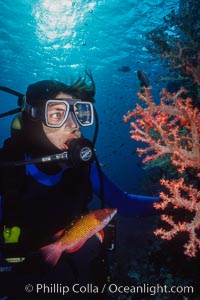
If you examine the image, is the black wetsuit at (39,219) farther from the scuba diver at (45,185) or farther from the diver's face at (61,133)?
the diver's face at (61,133)

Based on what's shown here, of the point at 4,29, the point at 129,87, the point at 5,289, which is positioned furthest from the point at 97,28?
the point at 5,289

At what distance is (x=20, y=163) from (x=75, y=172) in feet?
2.81

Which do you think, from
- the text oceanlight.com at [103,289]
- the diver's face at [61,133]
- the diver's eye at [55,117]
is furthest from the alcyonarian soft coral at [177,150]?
the text oceanlight.com at [103,289]

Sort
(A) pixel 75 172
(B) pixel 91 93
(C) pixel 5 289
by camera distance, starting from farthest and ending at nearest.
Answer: (B) pixel 91 93 < (A) pixel 75 172 < (C) pixel 5 289

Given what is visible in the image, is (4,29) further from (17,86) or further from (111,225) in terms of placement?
(111,225)

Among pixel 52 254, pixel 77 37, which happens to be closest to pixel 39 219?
pixel 52 254

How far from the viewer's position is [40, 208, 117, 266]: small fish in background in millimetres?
2227

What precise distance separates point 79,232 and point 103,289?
1375 mm

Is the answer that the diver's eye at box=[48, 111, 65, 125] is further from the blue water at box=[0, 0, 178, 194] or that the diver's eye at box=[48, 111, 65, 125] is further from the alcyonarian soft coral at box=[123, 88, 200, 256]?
the blue water at box=[0, 0, 178, 194]

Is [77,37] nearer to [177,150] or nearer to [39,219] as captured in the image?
[39,219]

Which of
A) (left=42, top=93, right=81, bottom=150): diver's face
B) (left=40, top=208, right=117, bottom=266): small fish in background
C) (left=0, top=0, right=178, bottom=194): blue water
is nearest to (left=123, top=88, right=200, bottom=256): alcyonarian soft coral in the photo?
(left=40, top=208, right=117, bottom=266): small fish in background

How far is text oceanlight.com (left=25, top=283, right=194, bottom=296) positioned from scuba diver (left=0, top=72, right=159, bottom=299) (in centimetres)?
5

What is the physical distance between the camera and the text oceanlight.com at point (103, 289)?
3011 millimetres

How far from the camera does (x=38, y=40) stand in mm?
23062
